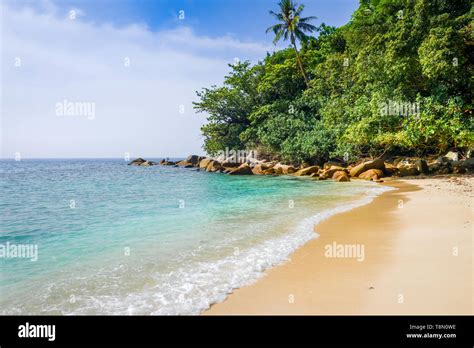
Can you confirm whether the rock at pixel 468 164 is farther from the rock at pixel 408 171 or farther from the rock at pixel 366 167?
the rock at pixel 366 167

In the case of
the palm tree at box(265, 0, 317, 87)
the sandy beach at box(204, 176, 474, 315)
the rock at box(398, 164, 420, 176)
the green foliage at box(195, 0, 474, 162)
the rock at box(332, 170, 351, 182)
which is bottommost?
the sandy beach at box(204, 176, 474, 315)

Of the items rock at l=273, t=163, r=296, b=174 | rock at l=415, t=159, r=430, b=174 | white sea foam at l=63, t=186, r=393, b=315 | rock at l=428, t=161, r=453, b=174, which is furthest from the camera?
rock at l=273, t=163, r=296, b=174

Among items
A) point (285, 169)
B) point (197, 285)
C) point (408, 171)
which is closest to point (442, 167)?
point (408, 171)

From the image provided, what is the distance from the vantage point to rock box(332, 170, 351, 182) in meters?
22.9

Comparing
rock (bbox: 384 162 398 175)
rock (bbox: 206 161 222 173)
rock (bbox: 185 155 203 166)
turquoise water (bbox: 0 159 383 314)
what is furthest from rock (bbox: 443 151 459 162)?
rock (bbox: 185 155 203 166)

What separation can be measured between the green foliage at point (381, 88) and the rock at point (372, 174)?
2339 mm

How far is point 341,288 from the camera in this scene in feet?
14.9

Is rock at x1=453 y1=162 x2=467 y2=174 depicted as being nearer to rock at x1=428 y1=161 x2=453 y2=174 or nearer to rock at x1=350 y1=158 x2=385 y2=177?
rock at x1=428 y1=161 x2=453 y2=174

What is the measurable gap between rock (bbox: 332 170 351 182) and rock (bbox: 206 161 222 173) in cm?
1990

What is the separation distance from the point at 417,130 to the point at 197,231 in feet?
50.0
